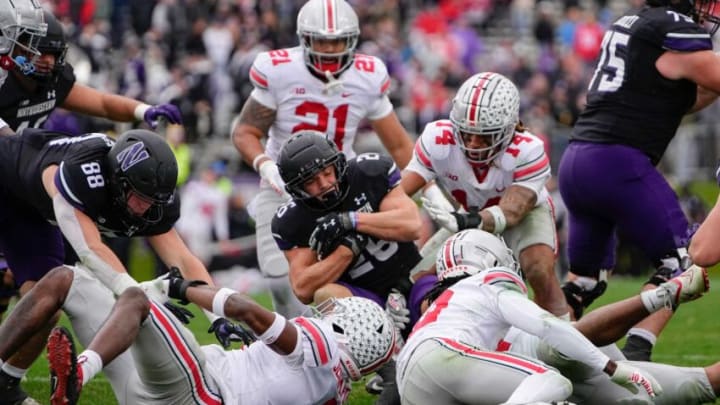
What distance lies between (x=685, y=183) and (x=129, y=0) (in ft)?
26.4

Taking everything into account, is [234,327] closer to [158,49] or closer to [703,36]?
[703,36]

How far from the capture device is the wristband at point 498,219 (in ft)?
22.7

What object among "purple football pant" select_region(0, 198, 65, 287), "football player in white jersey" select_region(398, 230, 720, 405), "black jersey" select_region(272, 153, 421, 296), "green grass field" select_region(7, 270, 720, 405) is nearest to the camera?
"football player in white jersey" select_region(398, 230, 720, 405)

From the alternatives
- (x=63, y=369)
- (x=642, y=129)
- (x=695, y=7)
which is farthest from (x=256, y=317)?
(x=695, y=7)

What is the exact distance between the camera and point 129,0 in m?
19.2

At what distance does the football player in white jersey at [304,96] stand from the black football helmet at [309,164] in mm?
1232

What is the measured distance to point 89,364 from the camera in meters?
5.10

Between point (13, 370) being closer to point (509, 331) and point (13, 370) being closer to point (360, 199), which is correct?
point (360, 199)

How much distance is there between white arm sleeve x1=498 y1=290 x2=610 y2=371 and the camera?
525cm

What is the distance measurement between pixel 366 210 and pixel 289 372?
138 centimetres

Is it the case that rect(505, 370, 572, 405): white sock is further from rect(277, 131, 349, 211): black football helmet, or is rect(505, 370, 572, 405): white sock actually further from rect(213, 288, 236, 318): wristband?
rect(277, 131, 349, 211): black football helmet

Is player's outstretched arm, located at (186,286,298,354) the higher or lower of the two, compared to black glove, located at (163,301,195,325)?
higher

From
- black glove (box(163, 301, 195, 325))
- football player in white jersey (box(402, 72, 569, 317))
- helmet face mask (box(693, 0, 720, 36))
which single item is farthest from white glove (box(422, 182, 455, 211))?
black glove (box(163, 301, 195, 325))

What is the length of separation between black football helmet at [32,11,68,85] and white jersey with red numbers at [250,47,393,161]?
4.14 ft
